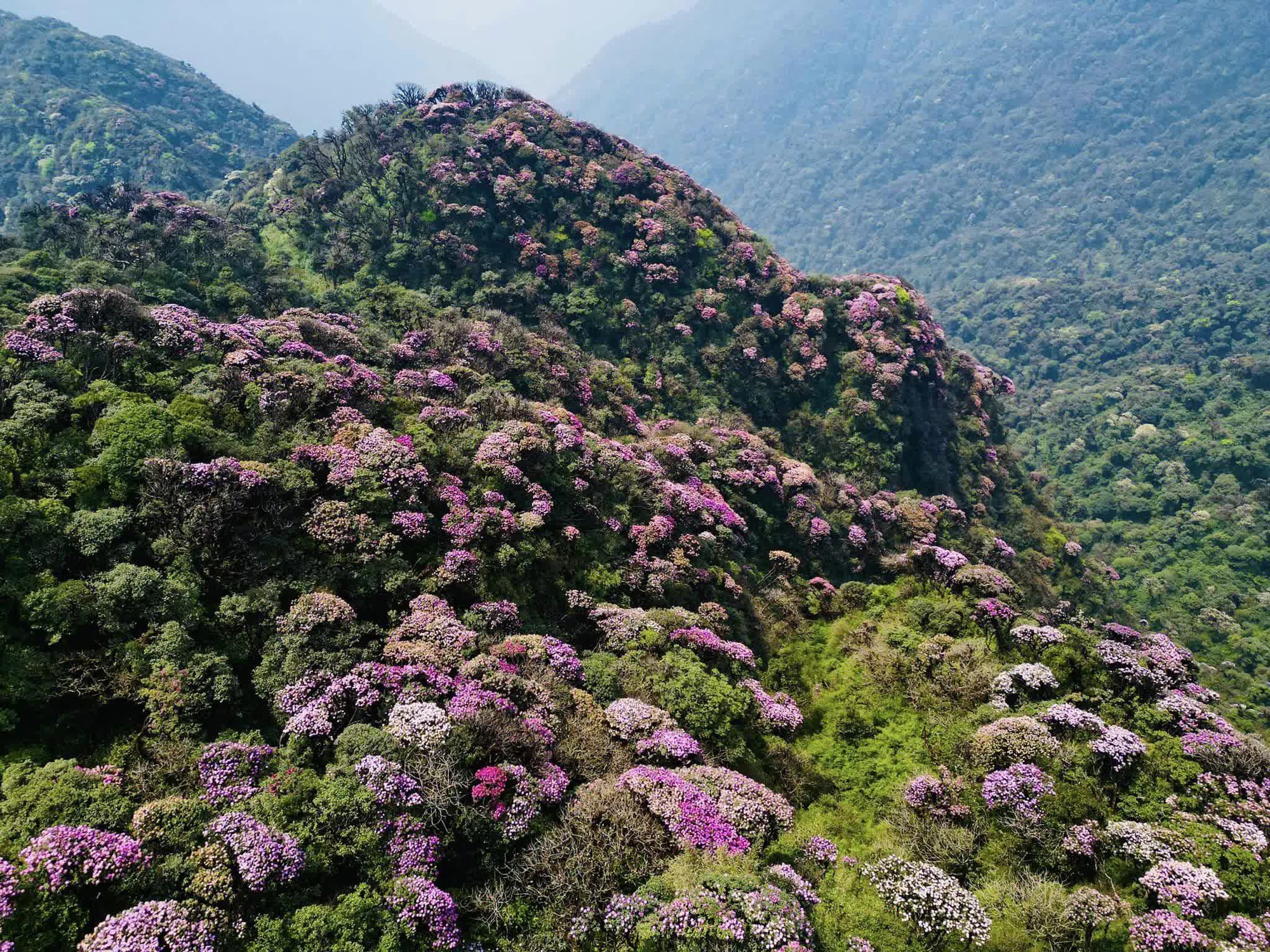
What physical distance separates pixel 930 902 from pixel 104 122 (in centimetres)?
13514

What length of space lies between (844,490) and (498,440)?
2304 cm

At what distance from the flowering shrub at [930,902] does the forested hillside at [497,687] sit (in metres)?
0.07

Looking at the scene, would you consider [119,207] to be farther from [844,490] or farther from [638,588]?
[844,490]

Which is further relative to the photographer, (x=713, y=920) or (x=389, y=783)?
(x=389, y=783)

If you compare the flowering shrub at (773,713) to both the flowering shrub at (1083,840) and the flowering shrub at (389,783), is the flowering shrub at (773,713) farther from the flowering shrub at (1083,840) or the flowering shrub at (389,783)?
the flowering shrub at (389,783)

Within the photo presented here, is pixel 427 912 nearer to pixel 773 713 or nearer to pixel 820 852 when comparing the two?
pixel 820 852

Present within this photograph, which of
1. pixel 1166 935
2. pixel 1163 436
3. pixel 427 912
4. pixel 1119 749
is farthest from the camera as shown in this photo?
pixel 1163 436

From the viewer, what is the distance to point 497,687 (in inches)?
587

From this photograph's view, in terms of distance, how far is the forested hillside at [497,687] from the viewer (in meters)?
10.5

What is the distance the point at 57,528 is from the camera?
14.4 metres

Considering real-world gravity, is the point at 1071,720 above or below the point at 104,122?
below

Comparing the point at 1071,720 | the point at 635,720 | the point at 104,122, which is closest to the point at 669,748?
the point at 635,720

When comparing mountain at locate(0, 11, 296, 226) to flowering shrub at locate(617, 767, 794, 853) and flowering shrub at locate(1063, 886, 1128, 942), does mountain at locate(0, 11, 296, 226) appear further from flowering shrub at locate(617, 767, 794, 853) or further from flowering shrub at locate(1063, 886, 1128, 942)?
flowering shrub at locate(1063, 886, 1128, 942)

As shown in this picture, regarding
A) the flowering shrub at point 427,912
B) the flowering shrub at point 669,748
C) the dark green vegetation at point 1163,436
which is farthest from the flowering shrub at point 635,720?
the dark green vegetation at point 1163,436
